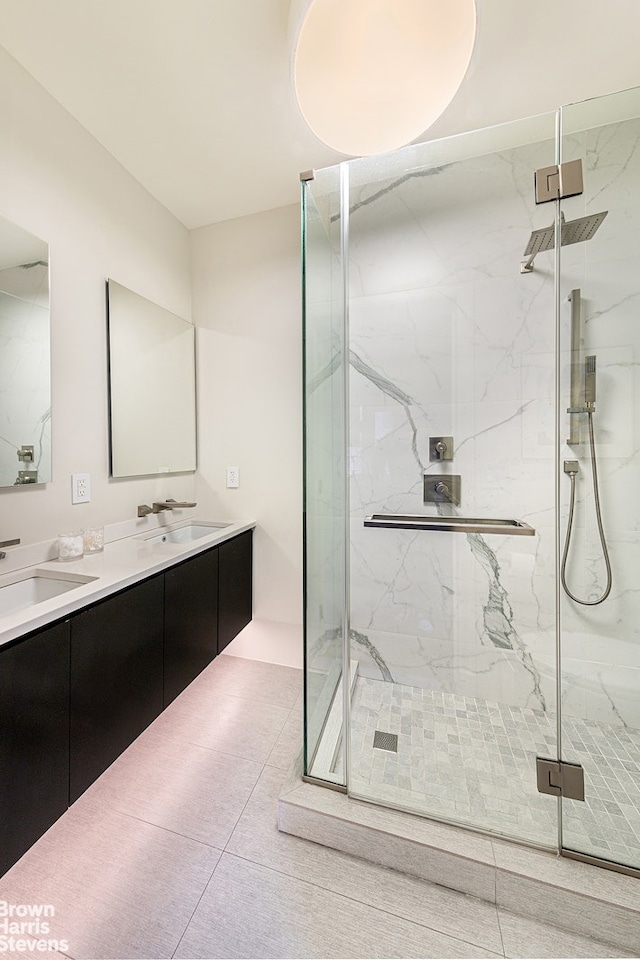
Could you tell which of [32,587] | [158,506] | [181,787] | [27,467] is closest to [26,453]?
[27,467]

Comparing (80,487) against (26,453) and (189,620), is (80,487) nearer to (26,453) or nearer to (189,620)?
(26,453)

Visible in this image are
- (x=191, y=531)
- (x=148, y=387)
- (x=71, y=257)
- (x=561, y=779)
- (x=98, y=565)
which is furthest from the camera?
(x=191, y=531)

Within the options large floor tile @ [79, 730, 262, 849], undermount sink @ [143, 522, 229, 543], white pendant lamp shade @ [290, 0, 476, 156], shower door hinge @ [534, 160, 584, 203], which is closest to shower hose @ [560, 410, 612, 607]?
shower door hinge @ [534, 160, 584, 203]

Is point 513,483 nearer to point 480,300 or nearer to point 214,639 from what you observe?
point 480,300

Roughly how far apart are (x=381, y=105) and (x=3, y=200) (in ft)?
4.27

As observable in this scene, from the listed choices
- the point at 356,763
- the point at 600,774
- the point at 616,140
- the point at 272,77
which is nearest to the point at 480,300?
the point at 616,140

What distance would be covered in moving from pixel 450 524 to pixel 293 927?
1416mm

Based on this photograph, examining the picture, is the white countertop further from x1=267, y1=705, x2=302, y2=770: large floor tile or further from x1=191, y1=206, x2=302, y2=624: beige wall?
x1=267, y1=705, x2=302, y2=770: large floor tile

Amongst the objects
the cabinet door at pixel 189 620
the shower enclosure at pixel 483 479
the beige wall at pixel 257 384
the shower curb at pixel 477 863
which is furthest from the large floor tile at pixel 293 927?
the beige wall at pixel 257 384

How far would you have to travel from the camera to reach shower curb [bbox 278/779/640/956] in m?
0.94

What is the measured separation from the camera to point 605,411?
52.4 inches

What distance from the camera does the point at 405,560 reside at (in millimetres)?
1846

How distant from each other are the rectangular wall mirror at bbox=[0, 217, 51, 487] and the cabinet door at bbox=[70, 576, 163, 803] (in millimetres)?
605

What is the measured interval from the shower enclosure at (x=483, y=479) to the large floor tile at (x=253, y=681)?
1.42 ft
